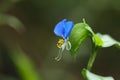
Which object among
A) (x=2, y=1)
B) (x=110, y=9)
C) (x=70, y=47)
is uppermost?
(x=2, y=1)

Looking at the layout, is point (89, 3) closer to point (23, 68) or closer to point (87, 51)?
point (87, 51)

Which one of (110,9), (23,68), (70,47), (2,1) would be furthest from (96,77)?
(110,9)

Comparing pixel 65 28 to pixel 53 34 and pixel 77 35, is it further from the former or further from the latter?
pixel 53 34

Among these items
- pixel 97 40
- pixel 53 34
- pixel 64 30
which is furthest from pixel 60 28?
pixel 53 34

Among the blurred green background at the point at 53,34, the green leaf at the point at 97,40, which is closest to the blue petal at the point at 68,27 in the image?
the green leaf at the point at 97,40

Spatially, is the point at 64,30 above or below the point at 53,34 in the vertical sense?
below

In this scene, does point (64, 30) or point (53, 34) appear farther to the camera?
point (53, 34)
